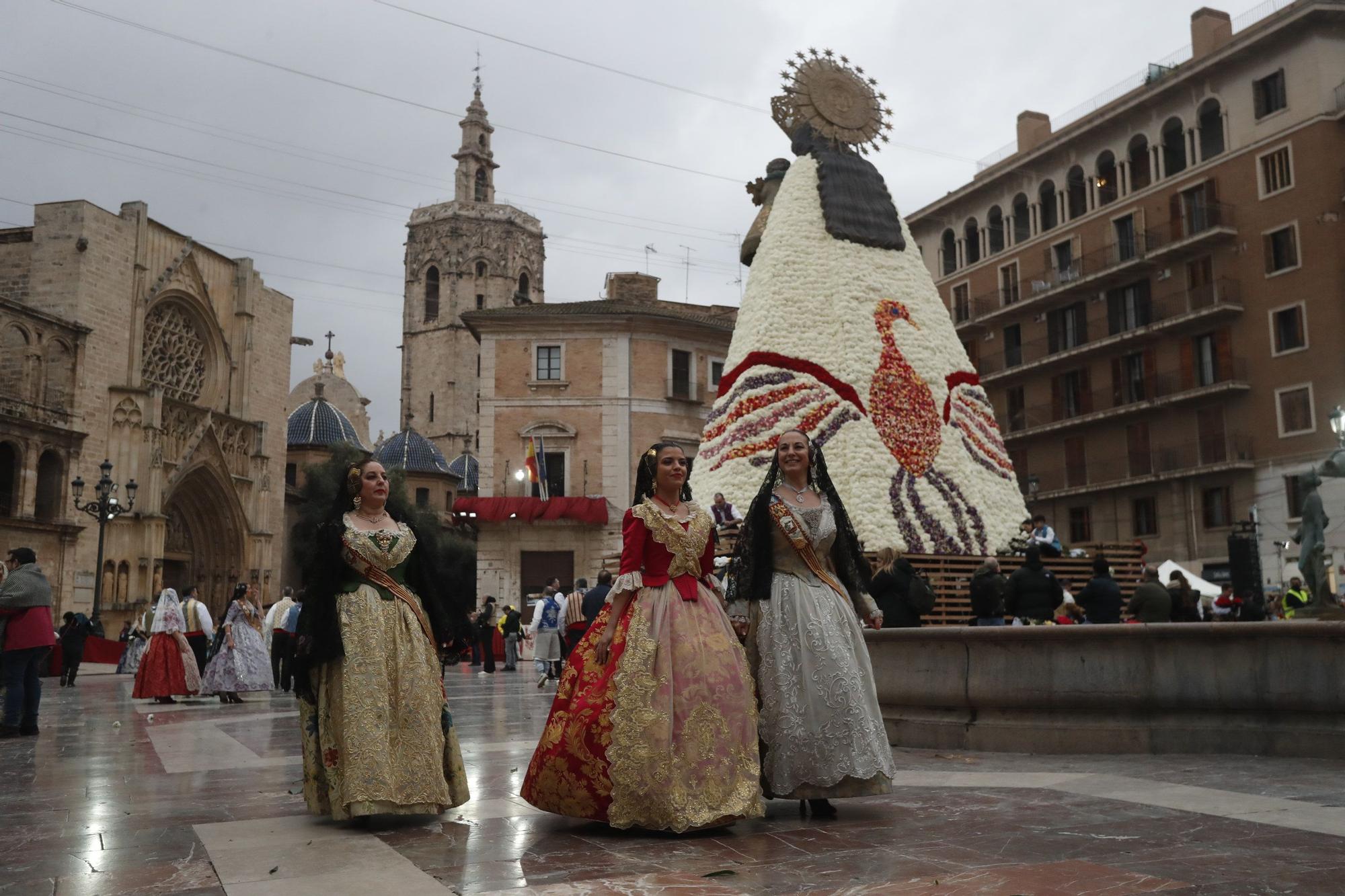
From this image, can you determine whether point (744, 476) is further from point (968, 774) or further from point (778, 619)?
point (778, 619)

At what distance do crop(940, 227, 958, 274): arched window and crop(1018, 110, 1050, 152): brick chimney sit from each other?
4.12 m

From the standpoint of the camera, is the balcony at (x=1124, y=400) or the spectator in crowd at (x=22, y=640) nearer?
the spectator in crowd at (x=22, y=640)

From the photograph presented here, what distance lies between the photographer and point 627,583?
520 centimetres

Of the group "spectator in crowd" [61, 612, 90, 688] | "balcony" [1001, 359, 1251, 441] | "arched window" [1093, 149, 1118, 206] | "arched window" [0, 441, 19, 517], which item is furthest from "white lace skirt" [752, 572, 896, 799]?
"arched window" [1093, 149, 1118, 206]

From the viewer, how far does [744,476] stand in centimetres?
1460

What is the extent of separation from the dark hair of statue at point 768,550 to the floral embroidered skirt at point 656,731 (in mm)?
378

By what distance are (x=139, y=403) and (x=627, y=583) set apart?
113 ft

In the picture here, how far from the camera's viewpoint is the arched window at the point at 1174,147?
33062 mm

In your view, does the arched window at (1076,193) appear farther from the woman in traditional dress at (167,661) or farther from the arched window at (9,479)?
the arched window at (9,479)

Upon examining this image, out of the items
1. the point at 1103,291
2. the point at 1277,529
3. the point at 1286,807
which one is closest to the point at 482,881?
the point at 1286,807

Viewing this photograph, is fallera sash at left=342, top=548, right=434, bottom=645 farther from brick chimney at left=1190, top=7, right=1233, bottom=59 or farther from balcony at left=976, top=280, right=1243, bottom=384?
brick chimney at left=1190, top=7, right=1233, bottom=59

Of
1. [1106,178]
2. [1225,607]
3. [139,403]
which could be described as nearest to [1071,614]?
[1225,607]

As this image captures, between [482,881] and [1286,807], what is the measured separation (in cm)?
350

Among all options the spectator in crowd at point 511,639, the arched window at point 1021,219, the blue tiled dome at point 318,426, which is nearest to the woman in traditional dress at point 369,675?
the spectator in crowd at point 511,639
